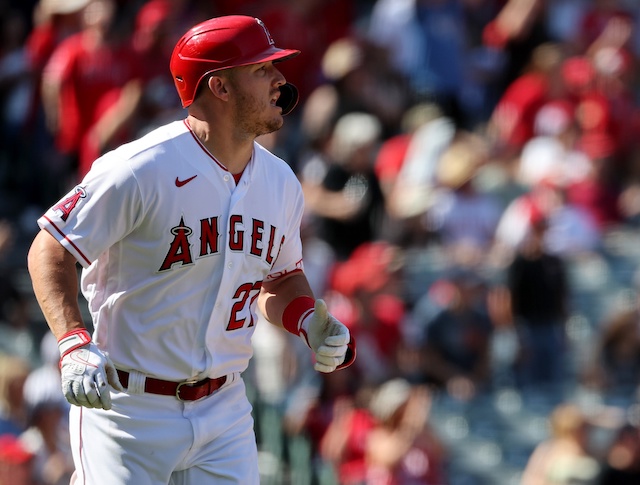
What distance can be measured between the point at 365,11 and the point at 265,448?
5095 mm

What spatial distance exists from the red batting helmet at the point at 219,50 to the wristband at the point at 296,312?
782 millimetres

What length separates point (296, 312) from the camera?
430 centimetres

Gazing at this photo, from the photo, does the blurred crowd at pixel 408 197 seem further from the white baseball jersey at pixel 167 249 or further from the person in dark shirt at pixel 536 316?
the white baseball jersey at pixel 167 249

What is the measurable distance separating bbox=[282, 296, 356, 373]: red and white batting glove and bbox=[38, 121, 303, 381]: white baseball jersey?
21 cm

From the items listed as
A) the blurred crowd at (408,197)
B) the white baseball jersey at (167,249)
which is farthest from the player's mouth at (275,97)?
the blurred crowd at (408,197)

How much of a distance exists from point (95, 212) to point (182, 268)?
1.12 ft

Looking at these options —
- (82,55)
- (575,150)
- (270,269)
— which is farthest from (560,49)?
(270,269)

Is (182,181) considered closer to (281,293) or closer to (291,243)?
(291,243)

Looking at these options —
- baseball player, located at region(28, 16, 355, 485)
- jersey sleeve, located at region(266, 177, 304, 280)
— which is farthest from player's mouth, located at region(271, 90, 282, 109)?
jersey sleeve, located at region(266, 177, 304, 280)

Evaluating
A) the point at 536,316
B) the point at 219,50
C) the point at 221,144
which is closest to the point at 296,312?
the point at 221,144

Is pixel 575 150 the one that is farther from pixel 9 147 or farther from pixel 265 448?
pixel 9 147

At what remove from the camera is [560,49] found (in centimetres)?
1015

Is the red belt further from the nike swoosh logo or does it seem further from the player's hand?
the nike swoosh logo

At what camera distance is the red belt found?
394cm
